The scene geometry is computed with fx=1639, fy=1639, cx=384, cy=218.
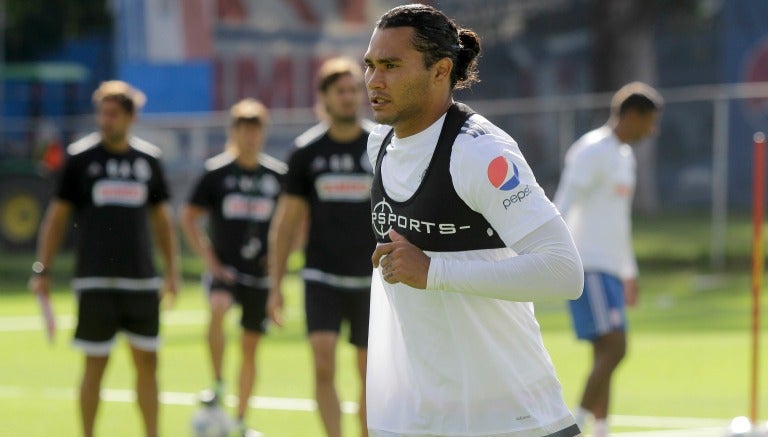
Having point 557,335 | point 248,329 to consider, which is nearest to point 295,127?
point 557,335

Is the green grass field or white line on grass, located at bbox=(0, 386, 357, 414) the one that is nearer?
the green grass field

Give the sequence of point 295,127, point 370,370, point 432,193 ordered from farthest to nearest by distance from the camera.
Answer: point 295,127 < point 370,370 < point 432,193

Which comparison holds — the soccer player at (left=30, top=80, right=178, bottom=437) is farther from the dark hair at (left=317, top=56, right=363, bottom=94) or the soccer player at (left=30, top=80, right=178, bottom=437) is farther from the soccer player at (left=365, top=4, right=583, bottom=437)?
the soccer player at (left=365, top=4, right=583, bottom=437)

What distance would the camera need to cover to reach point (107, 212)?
10.7 meters

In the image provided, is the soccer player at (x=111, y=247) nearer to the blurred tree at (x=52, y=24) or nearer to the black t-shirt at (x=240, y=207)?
the black t-shirt at (x=240, y=207)

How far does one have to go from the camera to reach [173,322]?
21.2 meters

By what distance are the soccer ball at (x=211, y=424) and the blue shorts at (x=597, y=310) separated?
246 centimetres

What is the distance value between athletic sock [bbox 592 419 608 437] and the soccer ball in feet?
8.09

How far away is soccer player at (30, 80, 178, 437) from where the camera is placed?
10617 millimetres

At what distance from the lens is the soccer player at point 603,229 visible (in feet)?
34.9

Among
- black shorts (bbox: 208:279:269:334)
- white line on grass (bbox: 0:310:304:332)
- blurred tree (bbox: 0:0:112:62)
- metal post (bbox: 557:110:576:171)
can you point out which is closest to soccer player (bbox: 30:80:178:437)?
black shorts (bbox: 208:279:269:334)

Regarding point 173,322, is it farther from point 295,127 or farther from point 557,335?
point 295,127

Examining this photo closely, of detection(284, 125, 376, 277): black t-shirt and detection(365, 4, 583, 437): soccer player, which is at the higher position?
detection(284, 125, 376, 277): black t-shirt

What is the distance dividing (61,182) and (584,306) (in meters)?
3.52
